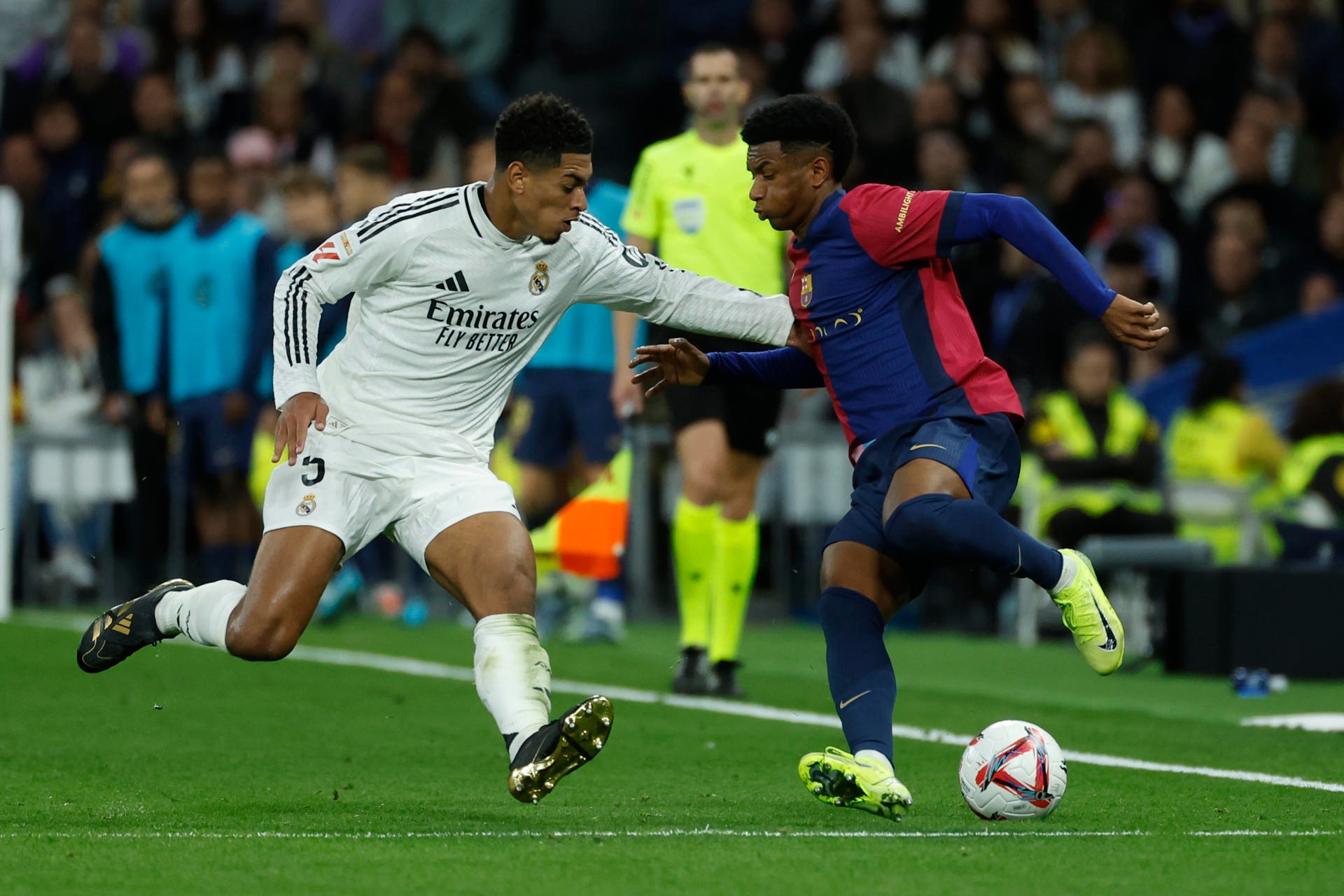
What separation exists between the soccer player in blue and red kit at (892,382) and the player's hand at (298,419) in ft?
3.10

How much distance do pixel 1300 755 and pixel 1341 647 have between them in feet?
9.77

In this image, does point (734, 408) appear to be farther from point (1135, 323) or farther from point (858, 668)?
point (1135, 323)

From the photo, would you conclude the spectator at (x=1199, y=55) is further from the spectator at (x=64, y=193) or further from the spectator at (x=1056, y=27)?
the spectator at (x=64, y=193)

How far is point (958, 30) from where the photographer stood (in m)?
15.9

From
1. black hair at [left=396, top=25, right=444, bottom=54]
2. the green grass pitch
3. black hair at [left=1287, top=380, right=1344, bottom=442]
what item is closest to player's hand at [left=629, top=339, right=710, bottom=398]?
the green grass pitch

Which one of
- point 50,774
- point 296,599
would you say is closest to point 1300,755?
point 296,599

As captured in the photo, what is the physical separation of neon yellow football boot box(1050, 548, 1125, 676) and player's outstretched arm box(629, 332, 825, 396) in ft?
3.42

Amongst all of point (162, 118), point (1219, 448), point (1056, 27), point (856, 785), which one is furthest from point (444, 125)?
point (856, 785)

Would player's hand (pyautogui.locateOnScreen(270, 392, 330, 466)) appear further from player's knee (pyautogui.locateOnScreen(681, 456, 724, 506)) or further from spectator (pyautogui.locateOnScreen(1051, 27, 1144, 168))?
spectator (pyautogui.locateOnScreen(1051, 27, 1144, 168))

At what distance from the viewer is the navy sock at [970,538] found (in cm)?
545

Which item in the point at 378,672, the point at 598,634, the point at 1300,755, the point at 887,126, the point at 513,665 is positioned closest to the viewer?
the point at 513,665

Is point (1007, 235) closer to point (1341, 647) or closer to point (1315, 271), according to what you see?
point (1341, 647)

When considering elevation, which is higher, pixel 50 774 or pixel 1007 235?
pixel 1007 235

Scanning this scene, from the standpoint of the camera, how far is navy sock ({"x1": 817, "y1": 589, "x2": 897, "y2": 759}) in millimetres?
5574
